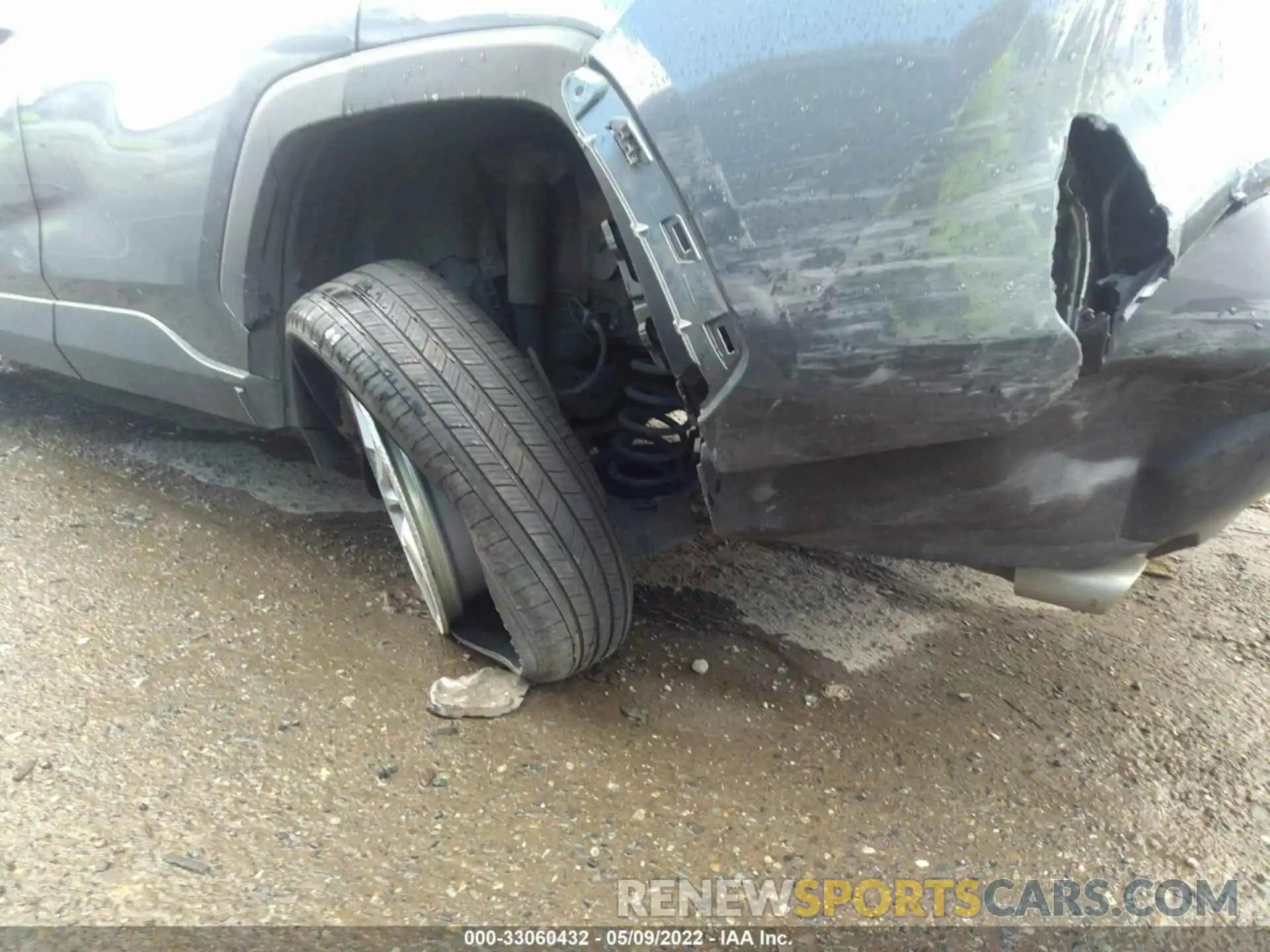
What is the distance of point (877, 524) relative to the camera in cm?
151

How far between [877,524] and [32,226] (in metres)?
2.36

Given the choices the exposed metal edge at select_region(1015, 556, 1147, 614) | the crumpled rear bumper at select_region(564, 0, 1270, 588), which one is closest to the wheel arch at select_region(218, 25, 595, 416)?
the crumpled rear bumper at select_region(564, 0, 1270, 588)

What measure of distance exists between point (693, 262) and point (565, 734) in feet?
3.36

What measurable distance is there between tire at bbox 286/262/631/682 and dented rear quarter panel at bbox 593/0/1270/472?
1.75ft

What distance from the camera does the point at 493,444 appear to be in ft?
5.49

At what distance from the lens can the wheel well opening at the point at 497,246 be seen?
6.07ft

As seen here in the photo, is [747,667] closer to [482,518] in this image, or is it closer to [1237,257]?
[482,518]

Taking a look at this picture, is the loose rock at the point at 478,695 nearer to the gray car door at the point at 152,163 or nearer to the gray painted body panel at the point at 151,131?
the gray car door at the point at 152,163

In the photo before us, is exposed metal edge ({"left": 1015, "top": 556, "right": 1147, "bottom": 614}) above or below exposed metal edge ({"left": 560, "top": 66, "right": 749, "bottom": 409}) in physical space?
below

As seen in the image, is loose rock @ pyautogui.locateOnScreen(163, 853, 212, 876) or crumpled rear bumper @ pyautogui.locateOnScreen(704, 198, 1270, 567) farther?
loose rock @ pyautogui.locateOnScreen(163, 853, 212, 876)

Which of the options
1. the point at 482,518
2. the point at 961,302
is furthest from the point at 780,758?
the point at 961,302

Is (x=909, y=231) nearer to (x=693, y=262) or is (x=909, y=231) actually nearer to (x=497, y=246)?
(x=693, y=262)

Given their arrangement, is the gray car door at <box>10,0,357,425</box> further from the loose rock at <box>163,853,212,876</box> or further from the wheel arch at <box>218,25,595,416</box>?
the loose rock at <box>163,853,212,876</box>

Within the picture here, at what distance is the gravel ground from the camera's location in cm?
148
